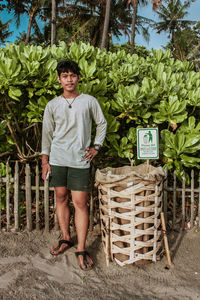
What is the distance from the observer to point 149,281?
2471 millimetres

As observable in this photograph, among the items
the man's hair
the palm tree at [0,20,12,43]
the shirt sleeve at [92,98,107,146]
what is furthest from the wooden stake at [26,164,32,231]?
the palm tree at [0,20,12,43]

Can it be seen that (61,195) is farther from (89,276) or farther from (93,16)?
(93,16)

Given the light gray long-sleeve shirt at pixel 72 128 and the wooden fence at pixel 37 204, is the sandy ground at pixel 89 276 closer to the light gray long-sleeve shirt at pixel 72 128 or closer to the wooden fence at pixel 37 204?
the wooden fence at pixel 37 204

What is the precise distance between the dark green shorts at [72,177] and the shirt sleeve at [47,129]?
0.77 feet

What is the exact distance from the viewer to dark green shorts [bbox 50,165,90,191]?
262cm

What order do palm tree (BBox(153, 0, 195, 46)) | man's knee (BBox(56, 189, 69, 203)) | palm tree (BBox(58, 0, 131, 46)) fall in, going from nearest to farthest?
man's knee (BBox(56, 189, 69, 203)), palm tree (BBox(58, 0, 131, 46)), palm tree (BBox(153, 0, 195, 46))

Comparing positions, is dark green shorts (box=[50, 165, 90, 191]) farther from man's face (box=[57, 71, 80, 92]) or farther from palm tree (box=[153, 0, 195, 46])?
palm tree (box=[153, 0, 195, 46])

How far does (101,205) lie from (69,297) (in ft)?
3.07

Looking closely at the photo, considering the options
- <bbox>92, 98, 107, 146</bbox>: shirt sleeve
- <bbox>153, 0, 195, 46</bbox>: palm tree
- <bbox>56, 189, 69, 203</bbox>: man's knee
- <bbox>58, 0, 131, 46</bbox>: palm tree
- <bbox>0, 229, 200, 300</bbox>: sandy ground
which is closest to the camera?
<bbox>0, 229, 200, 300</bbox>: sandy ground

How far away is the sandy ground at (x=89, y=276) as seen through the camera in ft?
7.43

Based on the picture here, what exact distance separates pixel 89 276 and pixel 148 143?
1462 mm

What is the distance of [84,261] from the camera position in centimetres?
262

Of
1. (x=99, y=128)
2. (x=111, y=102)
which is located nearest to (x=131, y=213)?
(x=99, y=128)

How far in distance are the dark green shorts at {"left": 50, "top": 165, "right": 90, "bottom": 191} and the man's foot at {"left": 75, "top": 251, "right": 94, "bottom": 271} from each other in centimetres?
67
